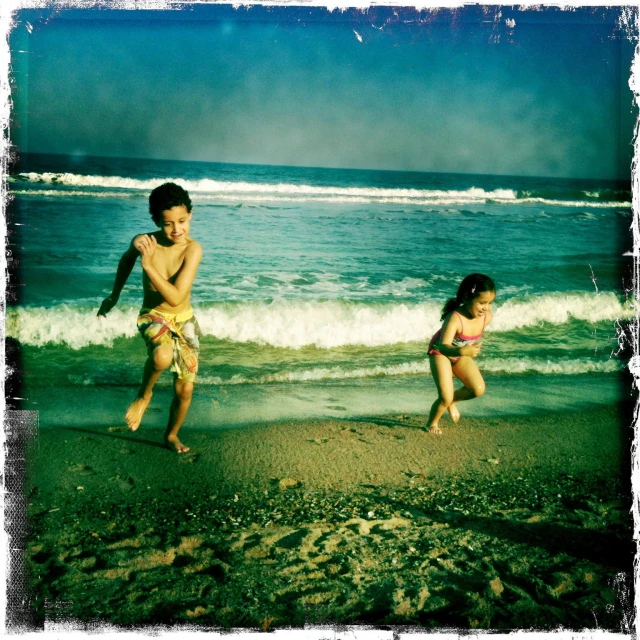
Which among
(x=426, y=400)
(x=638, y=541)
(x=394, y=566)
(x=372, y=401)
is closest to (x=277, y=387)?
(x=372, y=401)

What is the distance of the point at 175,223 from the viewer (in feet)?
11.2

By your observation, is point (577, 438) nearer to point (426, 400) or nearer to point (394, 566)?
point (426, 400)

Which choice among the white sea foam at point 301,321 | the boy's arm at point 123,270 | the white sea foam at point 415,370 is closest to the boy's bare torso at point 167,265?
the boy's arm at point 123,270

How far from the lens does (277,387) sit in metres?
5.04

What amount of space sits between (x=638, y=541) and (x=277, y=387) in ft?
9.85

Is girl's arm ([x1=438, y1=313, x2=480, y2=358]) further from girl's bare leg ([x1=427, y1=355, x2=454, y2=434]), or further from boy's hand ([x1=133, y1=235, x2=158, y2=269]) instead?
boy's hand ([x1=133, y1=235, x2=158, y2=269])

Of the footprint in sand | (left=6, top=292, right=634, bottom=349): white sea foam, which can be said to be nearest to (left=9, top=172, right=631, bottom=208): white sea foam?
(left=6, top=292, right=634, bottom=349): white sea foam

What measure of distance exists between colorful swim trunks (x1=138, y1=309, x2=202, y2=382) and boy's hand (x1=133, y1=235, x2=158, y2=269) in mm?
376

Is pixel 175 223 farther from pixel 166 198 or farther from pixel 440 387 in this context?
pixel 440 387

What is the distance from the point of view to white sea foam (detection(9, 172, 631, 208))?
17.0 m

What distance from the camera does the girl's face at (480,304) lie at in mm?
3990

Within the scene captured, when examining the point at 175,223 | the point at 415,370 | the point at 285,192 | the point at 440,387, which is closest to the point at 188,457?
the point at 175,223

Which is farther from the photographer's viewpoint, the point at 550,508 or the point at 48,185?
the point at 48,185

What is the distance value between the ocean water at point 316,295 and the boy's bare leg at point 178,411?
0.48 metres
